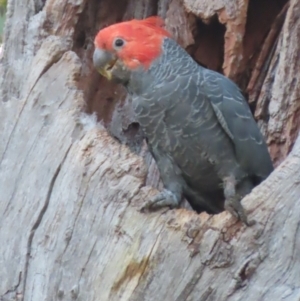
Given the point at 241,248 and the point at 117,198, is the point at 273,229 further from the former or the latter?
the point at 117,198

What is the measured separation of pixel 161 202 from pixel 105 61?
64cm

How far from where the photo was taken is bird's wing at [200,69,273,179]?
2.17 metres

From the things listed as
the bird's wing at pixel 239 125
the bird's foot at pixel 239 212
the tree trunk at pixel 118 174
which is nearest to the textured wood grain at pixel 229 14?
the tree trunk at pixel 118 174

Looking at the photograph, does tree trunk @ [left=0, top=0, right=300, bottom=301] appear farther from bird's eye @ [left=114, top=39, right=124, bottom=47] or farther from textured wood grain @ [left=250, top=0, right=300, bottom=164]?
bird's eye @ [left=114, top=39, right=124, bottom=47]

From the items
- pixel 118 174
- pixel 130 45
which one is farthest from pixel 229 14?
pixel 118 174

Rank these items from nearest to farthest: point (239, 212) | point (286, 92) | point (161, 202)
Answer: point (239, 212)
point (161, 202)
point (286, 92)

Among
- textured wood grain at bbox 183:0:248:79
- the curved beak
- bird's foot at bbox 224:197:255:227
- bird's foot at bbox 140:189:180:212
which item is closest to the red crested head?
the curved beak

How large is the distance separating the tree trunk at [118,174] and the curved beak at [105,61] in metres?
0.10

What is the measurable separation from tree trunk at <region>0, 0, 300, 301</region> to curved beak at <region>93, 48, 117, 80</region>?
0.10m

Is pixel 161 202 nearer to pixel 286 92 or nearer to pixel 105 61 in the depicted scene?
pixel 105 61

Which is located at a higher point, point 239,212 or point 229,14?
point 229,14

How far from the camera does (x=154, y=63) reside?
219cm

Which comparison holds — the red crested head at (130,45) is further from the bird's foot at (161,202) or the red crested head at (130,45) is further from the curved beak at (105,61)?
the bird's foot at (161,202)

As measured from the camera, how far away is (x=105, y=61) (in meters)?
2.19
